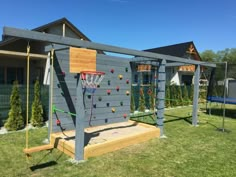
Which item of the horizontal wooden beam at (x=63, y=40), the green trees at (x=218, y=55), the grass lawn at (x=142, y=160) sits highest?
the green trees at (x=218, y=55)

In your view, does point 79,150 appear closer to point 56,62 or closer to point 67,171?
point 67,171

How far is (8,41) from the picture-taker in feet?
35.7

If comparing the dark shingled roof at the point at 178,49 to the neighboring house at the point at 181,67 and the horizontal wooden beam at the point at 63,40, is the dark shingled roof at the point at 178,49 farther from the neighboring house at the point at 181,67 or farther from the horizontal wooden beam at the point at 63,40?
the horizontal wooden beam at the point at 63,40

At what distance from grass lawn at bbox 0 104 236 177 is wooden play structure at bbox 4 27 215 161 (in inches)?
11.8

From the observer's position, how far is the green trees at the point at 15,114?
18.4 feet

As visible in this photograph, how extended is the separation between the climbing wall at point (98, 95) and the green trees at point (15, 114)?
164 centimetres

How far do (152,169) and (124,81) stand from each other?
11.8 ft

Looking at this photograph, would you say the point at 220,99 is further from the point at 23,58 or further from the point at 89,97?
the point at 23,58

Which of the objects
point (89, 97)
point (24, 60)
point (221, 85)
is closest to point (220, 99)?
point (221, 85)

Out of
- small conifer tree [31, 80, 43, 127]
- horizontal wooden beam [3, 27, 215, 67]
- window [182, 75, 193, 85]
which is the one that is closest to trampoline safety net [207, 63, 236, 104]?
horizontal wooden beam [3, 27, 215, 67]

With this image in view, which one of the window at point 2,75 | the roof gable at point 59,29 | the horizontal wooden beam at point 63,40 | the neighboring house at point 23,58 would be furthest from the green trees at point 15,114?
the window at point 2,75

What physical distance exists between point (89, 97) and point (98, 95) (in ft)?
0.96

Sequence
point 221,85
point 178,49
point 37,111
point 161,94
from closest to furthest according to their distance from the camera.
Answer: point 161,94, point 37,111, point 221,85, point 178,49

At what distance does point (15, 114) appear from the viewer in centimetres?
571
